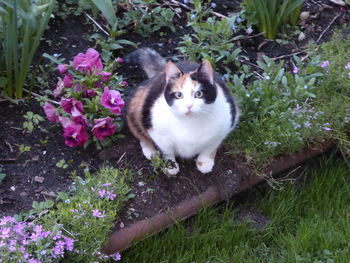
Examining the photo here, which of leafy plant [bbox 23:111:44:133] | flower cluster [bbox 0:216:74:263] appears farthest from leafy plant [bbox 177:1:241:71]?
flower cluster [bbox 0:216:74:263]

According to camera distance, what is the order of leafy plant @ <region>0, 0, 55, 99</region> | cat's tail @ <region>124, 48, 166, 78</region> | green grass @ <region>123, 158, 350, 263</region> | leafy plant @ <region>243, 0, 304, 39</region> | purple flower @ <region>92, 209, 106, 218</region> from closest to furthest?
purple flower @ <region>92, 209, 106, 218</region> → green grass @ <region>123, 158, 350, 263</region> → leafy plant @ <region>0, 0, 55, 99</region> → cat's tail @ <region>124, 48, 166, 78</region> → leafy plant @ <region>243, 0, 304, 39</region>

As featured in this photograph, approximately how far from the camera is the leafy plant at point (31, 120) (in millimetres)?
3066

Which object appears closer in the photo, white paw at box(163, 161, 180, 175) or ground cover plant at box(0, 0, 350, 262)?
ground cover plant at box(0, 0, 350, 262)

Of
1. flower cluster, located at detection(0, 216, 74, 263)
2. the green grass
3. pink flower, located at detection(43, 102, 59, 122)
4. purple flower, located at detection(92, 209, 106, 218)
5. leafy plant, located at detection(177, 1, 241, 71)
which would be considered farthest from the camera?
leafy plant, located at detection(177, 1, 241, 71)

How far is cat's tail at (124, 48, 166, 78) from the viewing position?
3.34 meters

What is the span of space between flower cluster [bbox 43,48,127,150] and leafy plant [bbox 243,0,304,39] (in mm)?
1086

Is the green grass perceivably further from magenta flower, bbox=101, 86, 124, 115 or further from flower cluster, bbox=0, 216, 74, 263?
magenta flower, bbox=101, 86, 124, 115

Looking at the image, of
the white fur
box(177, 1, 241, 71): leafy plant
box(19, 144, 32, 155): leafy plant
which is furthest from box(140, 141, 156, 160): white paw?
box(177, 1, 241, 71): leafy plant

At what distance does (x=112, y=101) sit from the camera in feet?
9.78

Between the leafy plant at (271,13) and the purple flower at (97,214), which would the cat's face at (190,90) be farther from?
the leafy plant at (271,13)

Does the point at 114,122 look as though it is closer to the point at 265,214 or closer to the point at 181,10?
the point at 265,214

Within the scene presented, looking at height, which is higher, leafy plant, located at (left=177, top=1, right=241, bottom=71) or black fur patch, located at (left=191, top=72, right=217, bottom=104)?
black fur patch, located at (left=191, top=72, right=217, bottom=104)

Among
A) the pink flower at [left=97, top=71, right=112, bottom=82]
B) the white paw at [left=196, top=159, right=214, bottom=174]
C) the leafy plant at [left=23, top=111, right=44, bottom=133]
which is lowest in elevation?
the white paw at [left=196, top=159, right=214, bottom=174]

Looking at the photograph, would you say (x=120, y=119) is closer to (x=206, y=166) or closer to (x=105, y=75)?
(x=105, y=75)
